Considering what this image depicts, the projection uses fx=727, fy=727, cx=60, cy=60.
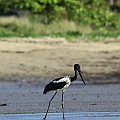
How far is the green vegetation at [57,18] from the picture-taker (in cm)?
3453

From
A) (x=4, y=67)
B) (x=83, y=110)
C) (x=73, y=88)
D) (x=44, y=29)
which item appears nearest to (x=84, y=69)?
(x=4, y=67)

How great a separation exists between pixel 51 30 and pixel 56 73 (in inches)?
629

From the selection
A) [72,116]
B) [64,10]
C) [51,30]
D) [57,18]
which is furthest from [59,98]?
[64,10]

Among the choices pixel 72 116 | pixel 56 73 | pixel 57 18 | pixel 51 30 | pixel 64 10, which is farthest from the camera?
pixel 64 10

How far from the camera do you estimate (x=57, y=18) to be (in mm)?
35500

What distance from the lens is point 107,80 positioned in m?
17.6

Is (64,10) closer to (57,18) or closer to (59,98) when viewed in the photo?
(57,18)

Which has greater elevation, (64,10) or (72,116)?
(72,116)

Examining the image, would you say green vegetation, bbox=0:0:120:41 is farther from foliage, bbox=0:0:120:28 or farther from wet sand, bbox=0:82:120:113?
wet sand, bbox=0:82:120:113

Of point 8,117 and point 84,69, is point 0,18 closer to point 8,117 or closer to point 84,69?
point 84,69

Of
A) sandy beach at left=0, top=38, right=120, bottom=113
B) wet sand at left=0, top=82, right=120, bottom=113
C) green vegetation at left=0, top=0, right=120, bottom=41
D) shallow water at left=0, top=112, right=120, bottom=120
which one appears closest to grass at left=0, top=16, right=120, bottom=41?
green vegetation at left=0, top=0, right=120, bottom=41

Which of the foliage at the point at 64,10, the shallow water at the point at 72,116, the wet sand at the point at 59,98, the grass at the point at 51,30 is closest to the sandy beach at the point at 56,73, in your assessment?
the wet sand at the point at 59,98

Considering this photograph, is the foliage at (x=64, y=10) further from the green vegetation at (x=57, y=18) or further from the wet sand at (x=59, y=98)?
the wet sand at (x=59, y=98)

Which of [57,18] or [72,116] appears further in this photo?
[57,18]
